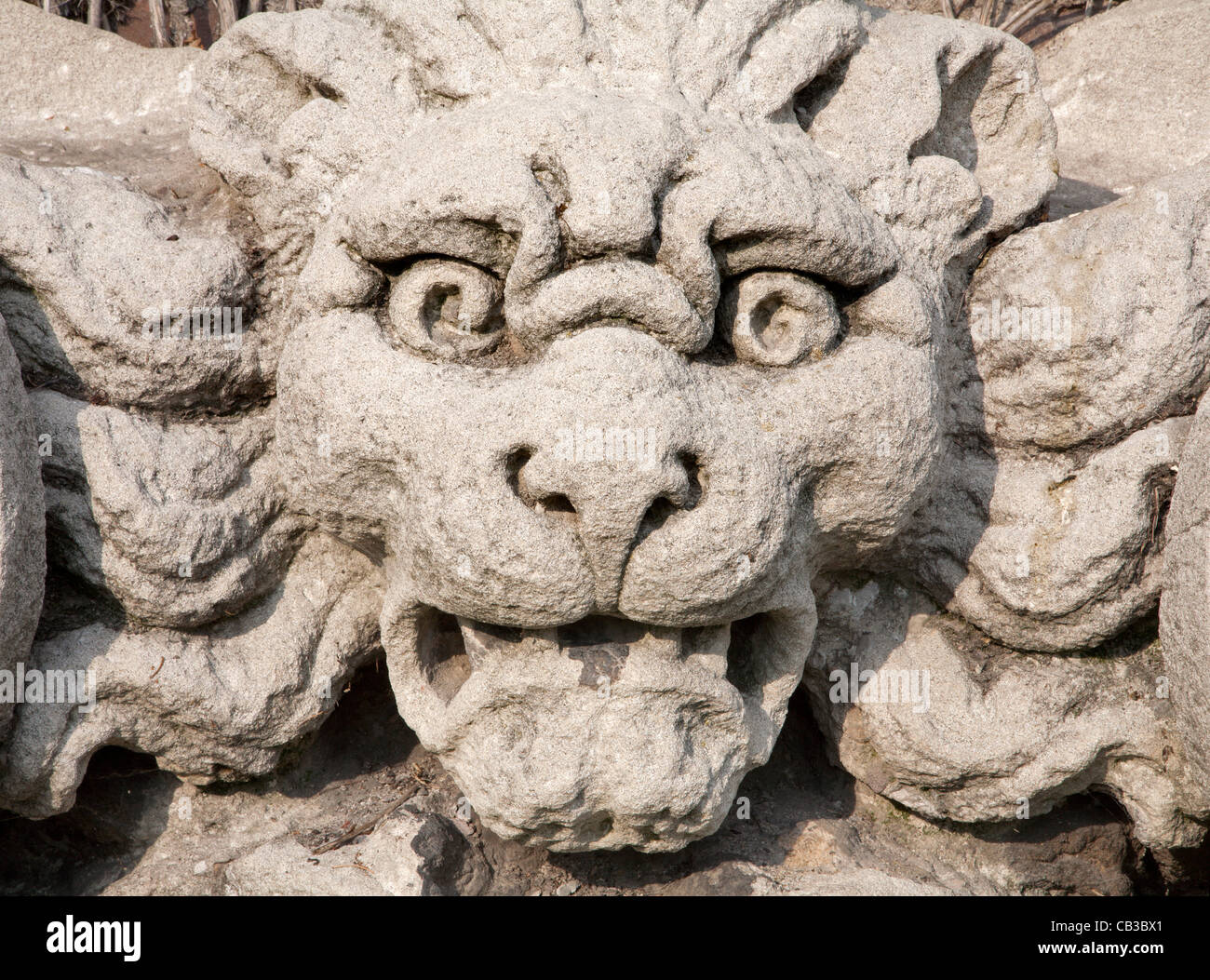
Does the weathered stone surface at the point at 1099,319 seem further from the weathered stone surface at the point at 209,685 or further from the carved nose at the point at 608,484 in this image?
the weathered stone surface at the point at 209,685

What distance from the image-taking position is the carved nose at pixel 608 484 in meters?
2.22

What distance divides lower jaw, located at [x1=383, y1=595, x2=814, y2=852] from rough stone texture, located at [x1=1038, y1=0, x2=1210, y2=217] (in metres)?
2.14

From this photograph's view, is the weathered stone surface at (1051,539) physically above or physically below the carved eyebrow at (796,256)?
below

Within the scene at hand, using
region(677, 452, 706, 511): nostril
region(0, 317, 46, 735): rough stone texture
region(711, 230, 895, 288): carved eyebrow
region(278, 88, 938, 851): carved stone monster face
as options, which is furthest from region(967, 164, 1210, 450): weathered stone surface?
region(0, 317, 46, 735): rough stone texture

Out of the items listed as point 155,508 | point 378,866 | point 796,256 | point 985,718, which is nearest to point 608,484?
point 796,256

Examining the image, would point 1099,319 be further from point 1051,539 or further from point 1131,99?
point 1131,99

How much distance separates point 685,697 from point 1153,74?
2912 mm

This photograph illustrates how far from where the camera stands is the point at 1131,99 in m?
3.91

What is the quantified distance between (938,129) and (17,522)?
8.06ft

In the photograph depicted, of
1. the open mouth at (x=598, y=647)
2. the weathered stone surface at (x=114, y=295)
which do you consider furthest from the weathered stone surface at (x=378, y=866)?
the weathered stone surface at (x=114, y=295)

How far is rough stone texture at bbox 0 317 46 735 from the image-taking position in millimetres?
2408

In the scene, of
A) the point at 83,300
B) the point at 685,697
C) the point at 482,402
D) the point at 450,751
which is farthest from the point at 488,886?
the point at 83,300

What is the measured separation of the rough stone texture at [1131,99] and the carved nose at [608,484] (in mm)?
2103

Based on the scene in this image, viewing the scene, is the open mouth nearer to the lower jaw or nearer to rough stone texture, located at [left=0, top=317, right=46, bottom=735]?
the lower jaw
